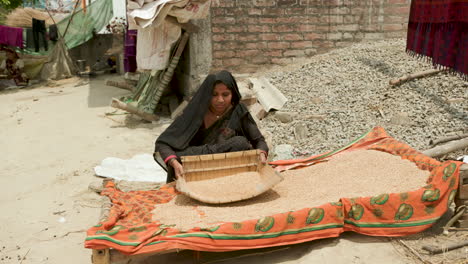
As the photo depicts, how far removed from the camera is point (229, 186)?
3.11m

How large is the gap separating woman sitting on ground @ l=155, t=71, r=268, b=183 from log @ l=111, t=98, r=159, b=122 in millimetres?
3569

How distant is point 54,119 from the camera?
7.43 meters

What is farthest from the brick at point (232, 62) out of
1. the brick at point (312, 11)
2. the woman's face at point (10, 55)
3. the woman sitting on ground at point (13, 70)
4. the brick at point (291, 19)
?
the woman's face at point (10, 55)

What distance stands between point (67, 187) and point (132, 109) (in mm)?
2597

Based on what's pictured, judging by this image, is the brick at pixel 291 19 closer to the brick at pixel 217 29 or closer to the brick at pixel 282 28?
the brick at pixel 282 28

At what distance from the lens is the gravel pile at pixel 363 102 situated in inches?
190

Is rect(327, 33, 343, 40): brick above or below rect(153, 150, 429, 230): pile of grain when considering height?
above

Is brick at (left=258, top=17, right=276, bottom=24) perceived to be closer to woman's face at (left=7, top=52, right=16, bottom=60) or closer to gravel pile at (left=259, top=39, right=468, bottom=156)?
gravel pile at (left=259, top=39, right=468, bottom=156)

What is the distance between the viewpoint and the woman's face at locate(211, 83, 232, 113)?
3182mm

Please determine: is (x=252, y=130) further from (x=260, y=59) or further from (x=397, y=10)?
(x=397, y=10)

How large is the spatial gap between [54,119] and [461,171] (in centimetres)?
654

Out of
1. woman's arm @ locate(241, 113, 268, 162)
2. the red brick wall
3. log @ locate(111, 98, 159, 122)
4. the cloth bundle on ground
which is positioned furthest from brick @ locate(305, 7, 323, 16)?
woman's arm @ locate(241, 113, 268, 162)

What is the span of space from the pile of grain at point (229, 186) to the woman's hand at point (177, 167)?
97 mm

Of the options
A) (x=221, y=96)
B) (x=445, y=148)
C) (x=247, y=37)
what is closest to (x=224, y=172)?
(x=221, y=96)
